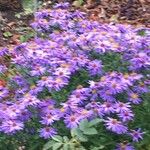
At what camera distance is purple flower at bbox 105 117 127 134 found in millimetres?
2781

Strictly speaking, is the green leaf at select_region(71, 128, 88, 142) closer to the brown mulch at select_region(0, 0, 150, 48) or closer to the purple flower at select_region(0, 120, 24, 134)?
the purple flower at select_region(0, 120, 24, 134)

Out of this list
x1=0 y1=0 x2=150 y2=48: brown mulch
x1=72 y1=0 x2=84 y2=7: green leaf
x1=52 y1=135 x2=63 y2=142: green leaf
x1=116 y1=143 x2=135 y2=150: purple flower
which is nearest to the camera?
x1=52 y1=135 x2=63 y2=142: green leaf

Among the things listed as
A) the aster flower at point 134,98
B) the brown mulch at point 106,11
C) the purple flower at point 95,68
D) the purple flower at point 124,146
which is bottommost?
the brown mulch at point 106,11

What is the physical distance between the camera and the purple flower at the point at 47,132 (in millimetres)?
2820

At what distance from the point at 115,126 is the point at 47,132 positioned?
1.21 feet

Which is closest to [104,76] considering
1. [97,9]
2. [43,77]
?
[43,77]

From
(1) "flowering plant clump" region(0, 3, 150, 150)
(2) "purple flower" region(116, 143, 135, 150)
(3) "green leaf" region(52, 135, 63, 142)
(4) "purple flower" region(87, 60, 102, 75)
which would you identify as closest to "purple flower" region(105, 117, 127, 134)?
(1) "flowering plant clump" region(0, 3, 150, 150)

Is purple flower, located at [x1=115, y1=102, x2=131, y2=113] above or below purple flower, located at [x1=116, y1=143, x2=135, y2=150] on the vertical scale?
above

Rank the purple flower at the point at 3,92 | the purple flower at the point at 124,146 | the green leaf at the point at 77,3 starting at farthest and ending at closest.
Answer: the green leaf at the point at 77,3
the purple flower at the point at 3,92
the purple flower at the point at 124,146

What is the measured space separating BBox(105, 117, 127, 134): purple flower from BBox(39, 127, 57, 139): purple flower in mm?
295

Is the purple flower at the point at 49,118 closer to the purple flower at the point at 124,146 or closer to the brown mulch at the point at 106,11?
the purple flower at the point at 124,146

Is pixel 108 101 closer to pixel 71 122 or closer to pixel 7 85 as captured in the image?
pixel 71 122

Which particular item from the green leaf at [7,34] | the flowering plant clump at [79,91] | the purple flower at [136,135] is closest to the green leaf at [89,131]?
the flowering plant clump at [79,91]

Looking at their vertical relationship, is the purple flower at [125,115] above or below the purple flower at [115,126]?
above
